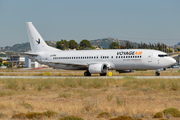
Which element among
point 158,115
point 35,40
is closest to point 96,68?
point 35,40

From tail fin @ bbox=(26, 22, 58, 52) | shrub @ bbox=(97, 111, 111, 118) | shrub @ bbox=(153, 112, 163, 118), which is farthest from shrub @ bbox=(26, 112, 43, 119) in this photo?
tail fin @ bbox=(26, 22, 58, 52)

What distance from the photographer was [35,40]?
4672cm

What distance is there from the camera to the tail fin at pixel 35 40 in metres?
46.4

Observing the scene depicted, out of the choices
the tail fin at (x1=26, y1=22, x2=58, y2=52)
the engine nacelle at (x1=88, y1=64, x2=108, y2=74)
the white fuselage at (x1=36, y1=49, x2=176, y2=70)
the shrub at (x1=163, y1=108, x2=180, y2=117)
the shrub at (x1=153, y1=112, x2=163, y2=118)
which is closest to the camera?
the shrub at (x1=153, y1=112, x2=163, y2=118)

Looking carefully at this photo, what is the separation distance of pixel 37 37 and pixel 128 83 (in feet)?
84.2

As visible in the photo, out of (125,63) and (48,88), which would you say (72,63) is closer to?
(125,63)

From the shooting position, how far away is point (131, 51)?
37.8 metres

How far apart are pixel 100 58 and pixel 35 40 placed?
14118 mm

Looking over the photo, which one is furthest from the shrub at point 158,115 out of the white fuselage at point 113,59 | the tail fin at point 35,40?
the tail fin at point 35,40

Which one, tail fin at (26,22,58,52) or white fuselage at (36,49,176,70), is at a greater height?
tail fin at (26,22,58,52)

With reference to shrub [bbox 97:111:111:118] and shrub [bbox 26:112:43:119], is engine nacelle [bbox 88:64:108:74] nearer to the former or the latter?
A: shrub [bbox 97:111:111:118]

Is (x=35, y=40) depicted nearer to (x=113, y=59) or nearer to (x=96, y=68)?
(x=96, y=68)

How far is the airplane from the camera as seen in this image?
36312 mm

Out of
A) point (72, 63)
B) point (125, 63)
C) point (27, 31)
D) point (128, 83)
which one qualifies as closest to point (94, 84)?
point (128, 83)
